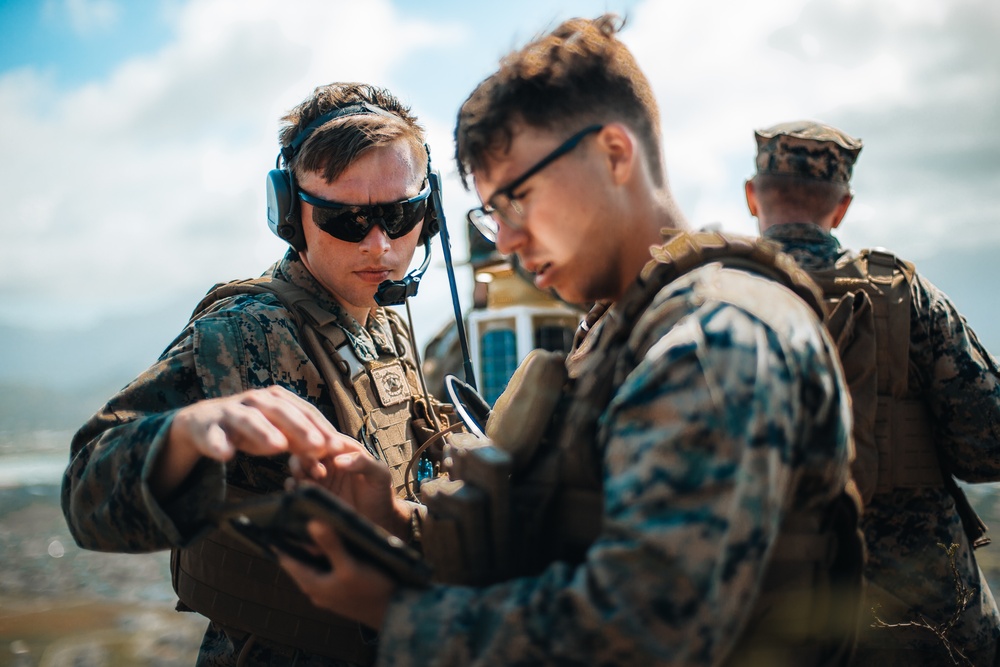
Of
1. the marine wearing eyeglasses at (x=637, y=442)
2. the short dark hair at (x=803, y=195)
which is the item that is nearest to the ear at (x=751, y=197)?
the short dark hair at (x=803, y=195)

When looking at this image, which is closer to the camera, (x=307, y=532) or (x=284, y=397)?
(x=307, y=532)

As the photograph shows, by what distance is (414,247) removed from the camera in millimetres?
2998

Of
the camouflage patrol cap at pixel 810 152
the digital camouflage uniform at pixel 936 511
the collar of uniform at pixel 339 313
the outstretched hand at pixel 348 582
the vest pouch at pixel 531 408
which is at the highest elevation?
the camouflage patrol cap at pixel 810 152

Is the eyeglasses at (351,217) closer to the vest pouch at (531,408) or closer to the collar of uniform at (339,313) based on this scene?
the collar of uniform at (339,313)

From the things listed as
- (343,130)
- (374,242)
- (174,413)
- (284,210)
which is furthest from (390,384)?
(174,413)

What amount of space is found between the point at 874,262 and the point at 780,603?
220cm

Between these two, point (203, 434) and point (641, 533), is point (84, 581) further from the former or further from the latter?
point (641, 533)

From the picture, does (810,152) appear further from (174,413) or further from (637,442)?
(174,413)

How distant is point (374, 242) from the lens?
2.76 metres

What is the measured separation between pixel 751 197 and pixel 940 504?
157cm

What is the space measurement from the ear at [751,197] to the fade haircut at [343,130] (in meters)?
1.61

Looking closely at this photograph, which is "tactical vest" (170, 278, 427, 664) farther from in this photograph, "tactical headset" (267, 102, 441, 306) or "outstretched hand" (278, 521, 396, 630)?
"outstretched hand" (278, 521, 396, 630)

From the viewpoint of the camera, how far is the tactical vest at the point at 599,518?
4.97 feet

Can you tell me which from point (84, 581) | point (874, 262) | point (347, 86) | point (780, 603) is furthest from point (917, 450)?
point (84, 581)
